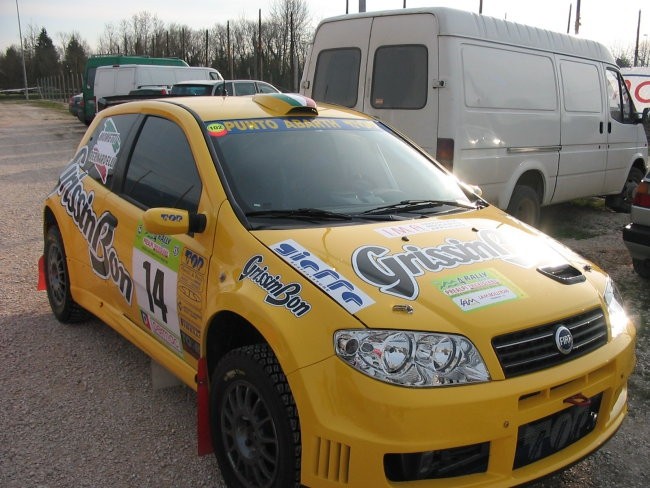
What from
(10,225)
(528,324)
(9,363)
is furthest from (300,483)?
(10,225)

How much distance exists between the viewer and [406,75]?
6.27 m

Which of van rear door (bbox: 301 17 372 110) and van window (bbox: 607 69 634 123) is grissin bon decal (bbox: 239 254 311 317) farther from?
van window (bbox: 607 69 634 123)

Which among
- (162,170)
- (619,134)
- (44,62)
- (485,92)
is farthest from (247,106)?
(44,62)

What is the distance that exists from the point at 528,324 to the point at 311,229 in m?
1.00

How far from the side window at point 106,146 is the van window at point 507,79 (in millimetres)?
3435

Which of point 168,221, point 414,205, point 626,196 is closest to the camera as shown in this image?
point 168,221

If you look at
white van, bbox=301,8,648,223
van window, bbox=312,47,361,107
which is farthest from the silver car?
van window, bbox=312,47,361,107

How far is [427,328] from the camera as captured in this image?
219 cm

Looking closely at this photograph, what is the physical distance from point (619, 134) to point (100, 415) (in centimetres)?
758

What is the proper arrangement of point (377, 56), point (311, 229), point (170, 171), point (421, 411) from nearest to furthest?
1. point (421, 411)
2. point (311, 229)
3. point (170, 171)
4. point (377, 56)

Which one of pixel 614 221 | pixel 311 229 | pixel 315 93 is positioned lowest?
pixel 614 221

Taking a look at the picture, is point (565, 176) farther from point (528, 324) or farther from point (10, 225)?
point (10, 225)

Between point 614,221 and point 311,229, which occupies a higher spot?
point 311,229

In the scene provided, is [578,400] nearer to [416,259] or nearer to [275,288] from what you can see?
[416,259]
